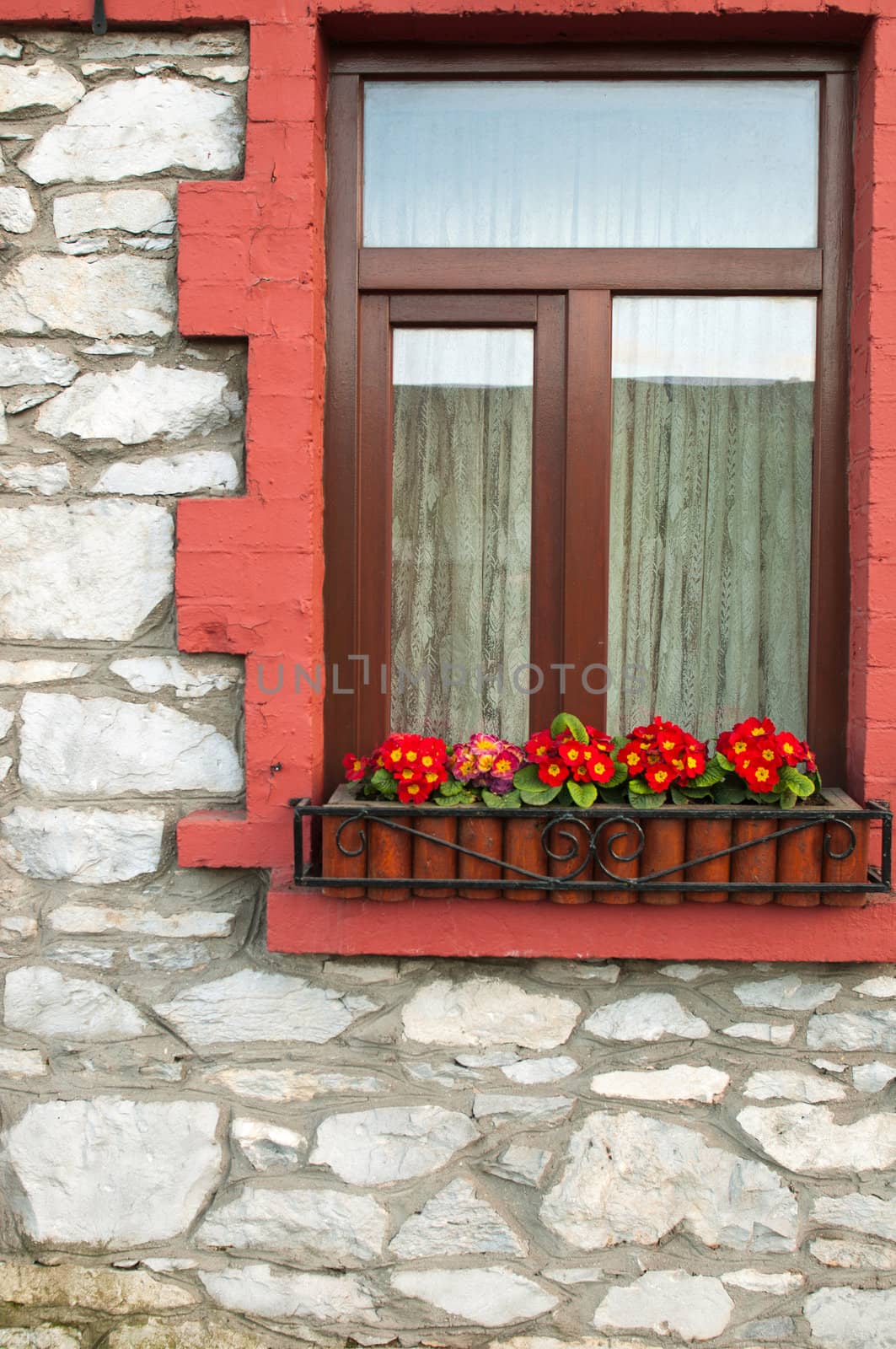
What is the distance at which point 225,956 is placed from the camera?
2432 millimetres

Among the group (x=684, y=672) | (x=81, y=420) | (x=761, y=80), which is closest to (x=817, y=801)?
(x=684, y=672)

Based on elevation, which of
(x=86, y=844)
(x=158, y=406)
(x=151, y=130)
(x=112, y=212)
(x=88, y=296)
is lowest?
(x=86, y=844)

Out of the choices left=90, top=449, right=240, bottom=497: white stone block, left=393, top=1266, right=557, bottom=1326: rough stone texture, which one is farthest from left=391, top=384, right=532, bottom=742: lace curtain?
left=393, top=1266, right=557, bottom=1326: rough stone texture

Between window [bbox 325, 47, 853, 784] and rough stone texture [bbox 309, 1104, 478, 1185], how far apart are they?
2.75 ft

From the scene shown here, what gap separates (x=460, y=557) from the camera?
103 inches

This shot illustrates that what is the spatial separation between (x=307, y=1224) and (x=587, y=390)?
212cm

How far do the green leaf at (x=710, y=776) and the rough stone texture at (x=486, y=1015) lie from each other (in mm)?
599

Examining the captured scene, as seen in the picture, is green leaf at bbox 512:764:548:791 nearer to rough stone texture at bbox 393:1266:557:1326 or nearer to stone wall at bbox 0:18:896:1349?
stone wall at bbox 0:18:896:1349

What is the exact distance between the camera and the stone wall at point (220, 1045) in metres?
2.34

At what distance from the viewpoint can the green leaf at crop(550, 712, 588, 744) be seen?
2312mm

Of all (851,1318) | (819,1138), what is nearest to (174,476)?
(819,1138)

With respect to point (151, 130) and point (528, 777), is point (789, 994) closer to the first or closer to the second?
point (528, 777)

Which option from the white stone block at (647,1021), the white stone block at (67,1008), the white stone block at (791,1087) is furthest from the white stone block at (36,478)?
the white stone block at (791,1087)

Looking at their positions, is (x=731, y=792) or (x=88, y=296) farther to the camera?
(x=88, y=296)
